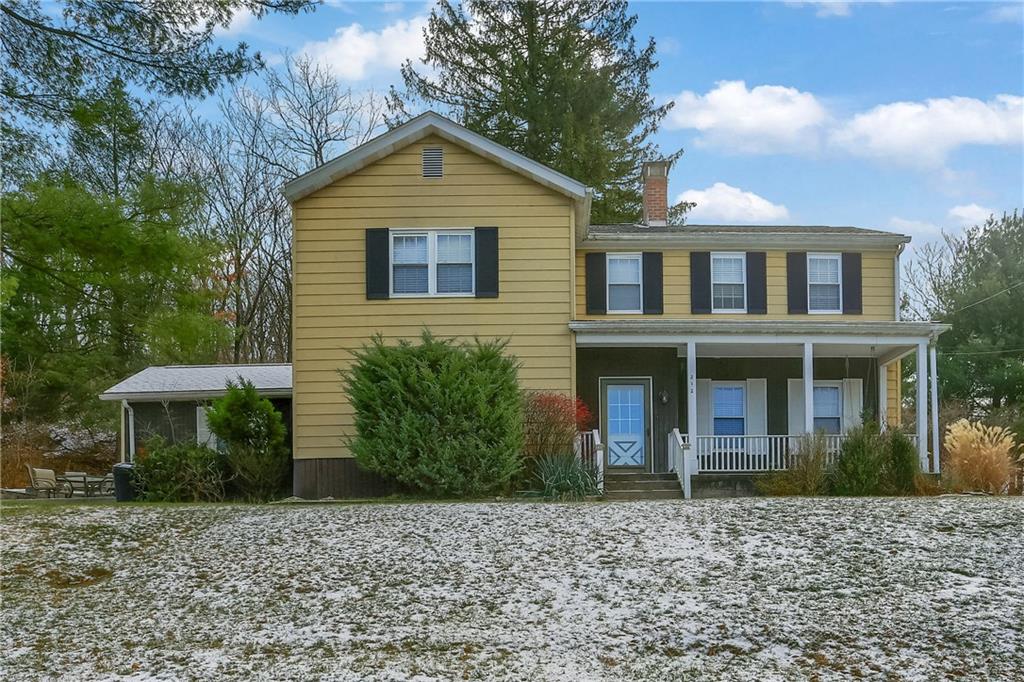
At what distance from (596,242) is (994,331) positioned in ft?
60.7

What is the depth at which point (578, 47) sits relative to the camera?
34.7 m

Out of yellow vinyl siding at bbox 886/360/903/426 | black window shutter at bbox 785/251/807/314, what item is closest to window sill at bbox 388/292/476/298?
black window shutter at bbox 785/251/807/314

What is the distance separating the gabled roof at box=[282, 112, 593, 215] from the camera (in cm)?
1788

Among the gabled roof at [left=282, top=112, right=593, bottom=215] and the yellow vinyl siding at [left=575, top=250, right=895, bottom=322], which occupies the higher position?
the gabled roof at [left=282, top=112, right=593, bottom=215]

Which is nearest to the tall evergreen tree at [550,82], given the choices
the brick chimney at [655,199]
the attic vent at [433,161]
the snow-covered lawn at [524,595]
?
the brick chimney at [655,199]

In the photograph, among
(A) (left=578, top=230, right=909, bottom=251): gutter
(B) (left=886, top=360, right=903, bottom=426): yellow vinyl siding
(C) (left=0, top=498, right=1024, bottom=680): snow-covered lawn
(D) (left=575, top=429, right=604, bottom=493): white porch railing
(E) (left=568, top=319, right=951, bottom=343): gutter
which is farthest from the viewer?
(B) (left=886, top=360, right=903, bottom=426): yellow vinyl siding

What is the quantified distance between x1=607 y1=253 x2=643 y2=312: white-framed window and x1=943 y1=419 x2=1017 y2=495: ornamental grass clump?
6.65 meters

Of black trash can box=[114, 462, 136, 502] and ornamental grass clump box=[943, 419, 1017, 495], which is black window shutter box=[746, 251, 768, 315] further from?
black trash can box=[114, 462, 136, 502]

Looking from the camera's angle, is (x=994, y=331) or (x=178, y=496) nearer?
(x=178, y=496)

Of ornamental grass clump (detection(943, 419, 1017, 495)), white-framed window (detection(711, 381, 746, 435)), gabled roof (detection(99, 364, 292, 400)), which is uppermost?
gabled roof (detection(99, 364, 292, 400))

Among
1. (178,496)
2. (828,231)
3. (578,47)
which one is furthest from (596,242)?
(578,47)

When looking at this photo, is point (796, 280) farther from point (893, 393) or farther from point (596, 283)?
point (596, 283)

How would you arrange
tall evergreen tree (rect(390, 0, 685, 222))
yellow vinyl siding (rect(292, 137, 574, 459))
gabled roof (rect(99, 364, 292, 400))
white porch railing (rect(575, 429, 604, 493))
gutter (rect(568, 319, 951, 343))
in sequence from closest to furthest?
white porch railing (rect(575, 429, 604, 493)), yellow vinyl siding (rect(292, 137, 574, 459)), gutter (rect(568, 319, 951, 343)), gabled roof (rect(99, 364, 292, 400)), tall evergreen tree (rect(390, 0, 685, 222))

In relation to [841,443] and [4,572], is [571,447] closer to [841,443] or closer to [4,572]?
[841,443]
